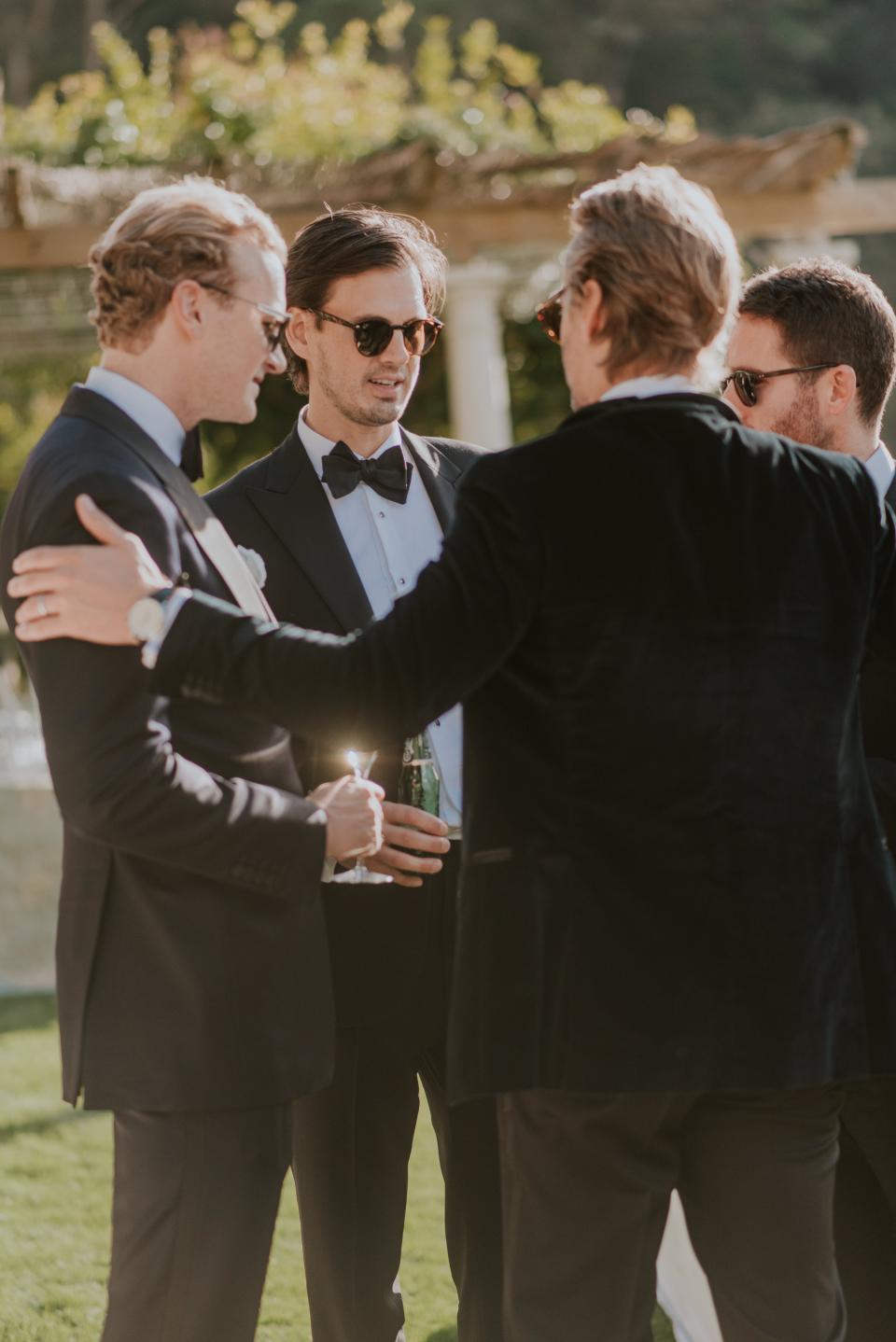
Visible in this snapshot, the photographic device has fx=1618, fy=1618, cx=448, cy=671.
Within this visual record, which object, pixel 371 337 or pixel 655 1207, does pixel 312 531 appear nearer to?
pixel 371 337

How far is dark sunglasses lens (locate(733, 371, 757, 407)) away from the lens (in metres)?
2.81

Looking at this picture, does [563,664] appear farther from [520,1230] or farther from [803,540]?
[520,1230]

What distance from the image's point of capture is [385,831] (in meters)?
2.61

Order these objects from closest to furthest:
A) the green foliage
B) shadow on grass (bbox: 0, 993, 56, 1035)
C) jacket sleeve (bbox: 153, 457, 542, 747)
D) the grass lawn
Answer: jacket sleeve (bbox: 153, 457, 542, 747)
the grass lawn
shadow on grass (bbox: 0, 993, 56, 1035)
the green foliage

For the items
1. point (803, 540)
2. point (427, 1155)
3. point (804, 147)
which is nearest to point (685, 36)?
point (804, 147)

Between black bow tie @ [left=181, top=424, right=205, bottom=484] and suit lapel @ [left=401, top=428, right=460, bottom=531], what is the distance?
0.75 m

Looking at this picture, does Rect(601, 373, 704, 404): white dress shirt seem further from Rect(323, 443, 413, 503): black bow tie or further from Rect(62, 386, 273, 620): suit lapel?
Rect(323, 443, 413, 503): black bow tie

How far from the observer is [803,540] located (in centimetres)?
199

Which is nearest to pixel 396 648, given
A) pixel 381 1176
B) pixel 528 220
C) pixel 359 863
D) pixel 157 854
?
pixel 157 854

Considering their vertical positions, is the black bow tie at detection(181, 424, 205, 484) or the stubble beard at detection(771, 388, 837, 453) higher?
the stubble beard at detection(771, 388, 837, 453)

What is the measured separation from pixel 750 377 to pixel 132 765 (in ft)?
4.45

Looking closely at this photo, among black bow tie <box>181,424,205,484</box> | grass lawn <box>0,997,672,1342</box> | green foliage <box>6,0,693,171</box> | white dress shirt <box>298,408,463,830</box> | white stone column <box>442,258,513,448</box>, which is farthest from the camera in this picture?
green foliage <box>6,0,693,171</box>

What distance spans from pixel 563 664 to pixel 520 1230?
2.35ft

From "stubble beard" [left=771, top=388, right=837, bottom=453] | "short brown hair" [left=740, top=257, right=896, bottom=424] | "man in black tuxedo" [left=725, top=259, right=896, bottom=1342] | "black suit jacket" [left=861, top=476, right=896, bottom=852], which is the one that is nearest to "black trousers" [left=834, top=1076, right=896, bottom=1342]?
"man in black tuxedo" [left=725, top=259, right=896, bottom=1342]
